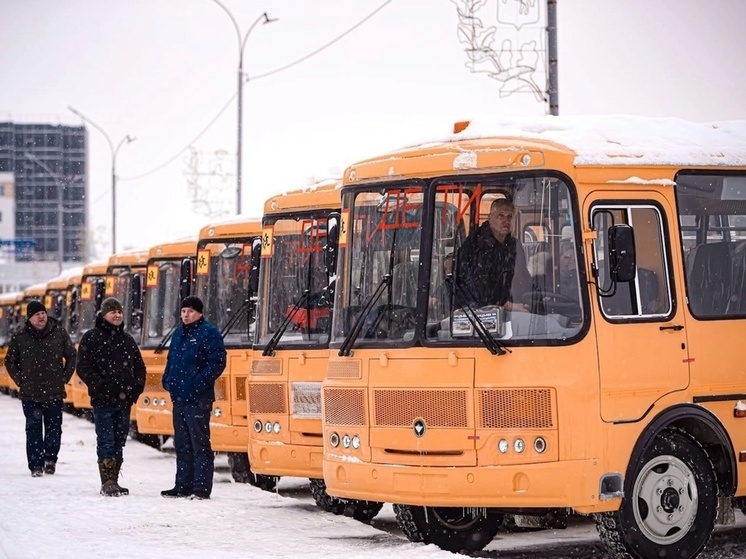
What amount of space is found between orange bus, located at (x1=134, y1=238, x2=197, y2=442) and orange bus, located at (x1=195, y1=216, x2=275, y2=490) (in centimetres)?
119

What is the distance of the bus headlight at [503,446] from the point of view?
10.5 m

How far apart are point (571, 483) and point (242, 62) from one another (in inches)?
1079

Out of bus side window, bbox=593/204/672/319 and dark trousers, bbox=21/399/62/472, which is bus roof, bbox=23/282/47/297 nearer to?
dark trousers, bbox=21/399/62/472

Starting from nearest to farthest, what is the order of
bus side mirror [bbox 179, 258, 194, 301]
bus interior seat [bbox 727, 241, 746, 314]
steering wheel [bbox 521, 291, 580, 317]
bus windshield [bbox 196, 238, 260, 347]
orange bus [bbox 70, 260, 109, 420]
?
steering wheel [bbox 521, 291, 580, 317] < bus interior seat [bbox 727, 241, 746, 314] < bus windshield [bbox 196, 238, 260, 347] < bus side mirror [bbox 179, 258, 194, 301] < orange bus [bbox 70, 260, 109, 420]

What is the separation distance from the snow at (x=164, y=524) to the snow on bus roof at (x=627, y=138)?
3176 millimetres

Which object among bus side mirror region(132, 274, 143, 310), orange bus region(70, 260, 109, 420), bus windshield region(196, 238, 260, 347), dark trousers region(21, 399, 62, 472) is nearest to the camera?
dark trousers region(21, 399, 62, 472)

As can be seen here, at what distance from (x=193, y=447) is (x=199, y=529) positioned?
97.6 inches

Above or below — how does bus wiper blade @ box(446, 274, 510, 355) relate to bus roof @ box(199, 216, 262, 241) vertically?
below

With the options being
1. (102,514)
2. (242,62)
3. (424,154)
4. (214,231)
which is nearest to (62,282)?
(242,62)

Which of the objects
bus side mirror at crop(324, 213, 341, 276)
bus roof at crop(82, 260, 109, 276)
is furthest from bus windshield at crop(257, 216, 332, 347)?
bus roof at crop(82, 260, 109, 276)

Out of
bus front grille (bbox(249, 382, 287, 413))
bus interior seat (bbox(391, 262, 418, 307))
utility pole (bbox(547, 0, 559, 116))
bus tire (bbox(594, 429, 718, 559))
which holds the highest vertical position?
utility pole (bbox(547, 0, 559, 116))

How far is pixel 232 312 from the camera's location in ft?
59.1

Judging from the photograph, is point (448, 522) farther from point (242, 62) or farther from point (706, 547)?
point (242, 62)

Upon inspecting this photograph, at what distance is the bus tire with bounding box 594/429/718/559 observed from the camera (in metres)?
Result: 10.7
